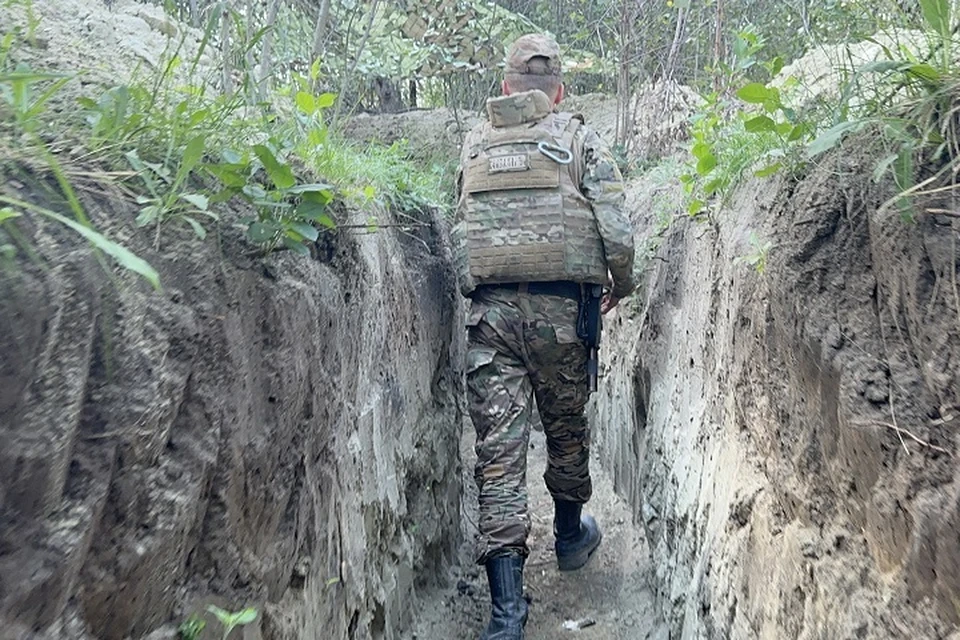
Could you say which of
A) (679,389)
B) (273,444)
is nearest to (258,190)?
(273,444)

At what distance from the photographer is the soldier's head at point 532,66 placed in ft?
12.9

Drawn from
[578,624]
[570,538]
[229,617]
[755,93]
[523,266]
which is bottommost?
[578,624]

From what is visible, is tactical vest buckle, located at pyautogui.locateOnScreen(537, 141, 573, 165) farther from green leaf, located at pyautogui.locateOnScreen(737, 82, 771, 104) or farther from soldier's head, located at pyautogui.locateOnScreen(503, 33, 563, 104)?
green leaf, located at pyautogui.locateOnScreen(737, 82, 771, 104)

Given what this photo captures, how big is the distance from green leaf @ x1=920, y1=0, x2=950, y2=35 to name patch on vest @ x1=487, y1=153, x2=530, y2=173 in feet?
6.93

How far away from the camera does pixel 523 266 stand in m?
3.69

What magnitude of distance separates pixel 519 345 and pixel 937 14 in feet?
7.80

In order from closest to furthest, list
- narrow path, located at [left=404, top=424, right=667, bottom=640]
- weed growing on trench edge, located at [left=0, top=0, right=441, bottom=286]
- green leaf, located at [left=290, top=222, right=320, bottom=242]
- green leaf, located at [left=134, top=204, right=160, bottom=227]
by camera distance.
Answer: weed growing on trench edge, located at [left=0, top=0, right=441, bottom=286], green leaf, located at [left=134, top=204, right=160, bottom=227], green leaf, located at [left=290, top=222, right=320, bottom=242], narrow path, located at [left=404, top=424, right=667, bottom=640]

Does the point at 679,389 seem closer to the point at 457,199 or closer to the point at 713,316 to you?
the point at 713,316

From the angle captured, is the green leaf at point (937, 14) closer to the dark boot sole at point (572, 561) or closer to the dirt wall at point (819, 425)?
the dirt wall at point (819, 425)

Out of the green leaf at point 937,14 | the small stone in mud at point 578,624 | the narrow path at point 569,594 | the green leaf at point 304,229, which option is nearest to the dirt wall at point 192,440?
the green leaf at point 304,229

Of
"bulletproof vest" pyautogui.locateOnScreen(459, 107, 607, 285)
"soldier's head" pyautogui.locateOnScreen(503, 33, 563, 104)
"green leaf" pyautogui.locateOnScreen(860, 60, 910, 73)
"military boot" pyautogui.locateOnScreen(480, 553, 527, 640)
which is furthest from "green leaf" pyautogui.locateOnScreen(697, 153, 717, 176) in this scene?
"military boot" pyautogui.locateOnScreen(480, 553, 527, 640)

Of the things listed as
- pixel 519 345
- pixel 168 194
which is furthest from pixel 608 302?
pixel 168 194

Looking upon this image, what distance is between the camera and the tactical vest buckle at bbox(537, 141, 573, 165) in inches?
146

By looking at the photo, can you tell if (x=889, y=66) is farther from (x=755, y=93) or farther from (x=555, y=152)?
(x=555, y=152)
